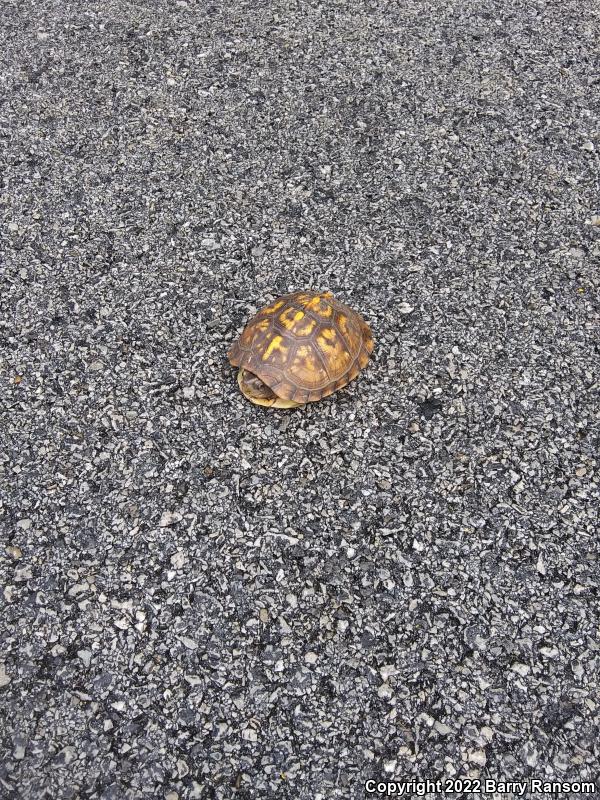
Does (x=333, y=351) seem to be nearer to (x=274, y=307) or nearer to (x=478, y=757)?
(x=274, y=307)

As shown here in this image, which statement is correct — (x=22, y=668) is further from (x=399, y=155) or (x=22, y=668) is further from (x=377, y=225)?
(x=399, y=155)

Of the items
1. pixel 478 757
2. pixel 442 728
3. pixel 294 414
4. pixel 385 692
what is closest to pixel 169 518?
pixel 294 414

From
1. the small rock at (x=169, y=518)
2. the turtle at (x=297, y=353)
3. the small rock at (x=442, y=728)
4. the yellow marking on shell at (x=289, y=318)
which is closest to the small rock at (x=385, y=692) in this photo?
the small rock at (x=442, y=728)

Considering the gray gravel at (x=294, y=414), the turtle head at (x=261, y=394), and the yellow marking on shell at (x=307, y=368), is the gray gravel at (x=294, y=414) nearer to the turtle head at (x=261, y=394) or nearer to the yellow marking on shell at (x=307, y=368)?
the turtle head at (x=261, y=394)

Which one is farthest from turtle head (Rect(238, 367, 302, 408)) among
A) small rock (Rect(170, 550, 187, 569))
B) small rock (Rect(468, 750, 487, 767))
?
small rock (Rect(468, 750, 487, 767))

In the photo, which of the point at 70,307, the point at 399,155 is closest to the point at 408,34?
the point at 399,155

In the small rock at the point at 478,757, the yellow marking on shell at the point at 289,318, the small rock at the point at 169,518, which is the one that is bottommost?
the small rock at the point at 478,757

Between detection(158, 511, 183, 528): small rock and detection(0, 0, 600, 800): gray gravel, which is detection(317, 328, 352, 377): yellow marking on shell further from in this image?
detection(158, 511, 183, 528): small rock
